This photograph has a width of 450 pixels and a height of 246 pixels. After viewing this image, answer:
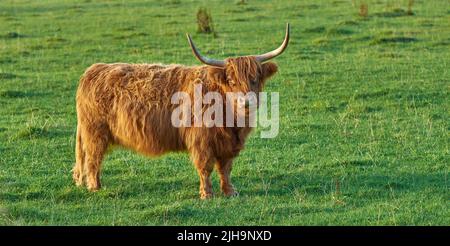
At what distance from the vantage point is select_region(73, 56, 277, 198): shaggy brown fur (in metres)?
7.14

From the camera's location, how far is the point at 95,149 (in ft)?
24.6

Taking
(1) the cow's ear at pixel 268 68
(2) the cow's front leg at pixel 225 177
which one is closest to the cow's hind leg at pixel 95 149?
(2) the cow's front leg at pixel 225 177

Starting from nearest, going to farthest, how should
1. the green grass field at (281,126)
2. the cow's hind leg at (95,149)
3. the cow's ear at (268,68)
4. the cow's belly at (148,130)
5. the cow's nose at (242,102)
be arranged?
the green grass field at (281,126), the cow's nose at (242,102), the cow's belly at (148,130), the cow's ear at (268,68), the cow's hind leg at (95,149)

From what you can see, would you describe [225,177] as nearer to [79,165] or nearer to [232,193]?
[232,193]

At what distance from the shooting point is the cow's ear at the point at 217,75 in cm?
715

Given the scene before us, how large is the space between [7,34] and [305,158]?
10316 mm

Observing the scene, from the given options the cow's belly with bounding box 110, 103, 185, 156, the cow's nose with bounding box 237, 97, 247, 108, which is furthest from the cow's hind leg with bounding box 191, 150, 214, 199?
the cow's nose with bounding box 237, 97, 247, 108

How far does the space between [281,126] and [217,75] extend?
263cm

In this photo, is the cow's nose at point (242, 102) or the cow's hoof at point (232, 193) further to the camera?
the cow's hoof at point (232, 193)

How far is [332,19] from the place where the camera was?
18.3 meters

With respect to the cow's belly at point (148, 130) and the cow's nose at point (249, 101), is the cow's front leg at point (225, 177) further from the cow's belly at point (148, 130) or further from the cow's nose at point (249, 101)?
the cow's nose at point (249, 101)

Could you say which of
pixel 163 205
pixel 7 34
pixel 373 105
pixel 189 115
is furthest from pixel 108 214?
pixel 7 34

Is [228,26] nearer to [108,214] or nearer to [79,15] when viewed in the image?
[79,15]
